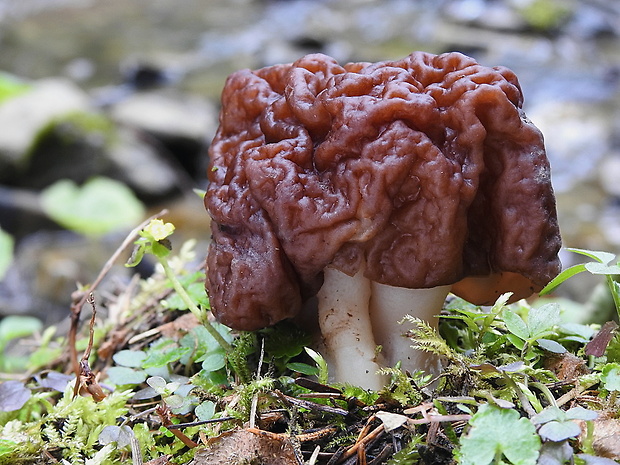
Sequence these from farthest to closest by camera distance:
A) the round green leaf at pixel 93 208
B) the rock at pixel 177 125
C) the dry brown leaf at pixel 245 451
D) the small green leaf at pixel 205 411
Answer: the rock at pixel 177 125 < the round green leaf at pixel 93 208 < the small green leaf at pixel 205 411 < the dry brown leaf at pixel 245 451

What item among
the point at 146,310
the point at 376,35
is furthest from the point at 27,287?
the point at 376,35

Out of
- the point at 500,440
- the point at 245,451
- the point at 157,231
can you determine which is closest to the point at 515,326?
the point at 500,440

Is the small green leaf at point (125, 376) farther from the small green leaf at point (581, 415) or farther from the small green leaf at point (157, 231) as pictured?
the small green leaf at point (581, 415)

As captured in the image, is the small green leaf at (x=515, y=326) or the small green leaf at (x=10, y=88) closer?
the small green leaf at (x=515, y=326)

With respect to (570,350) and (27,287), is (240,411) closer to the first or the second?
(570,350)

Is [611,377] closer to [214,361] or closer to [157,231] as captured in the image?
[214,361]

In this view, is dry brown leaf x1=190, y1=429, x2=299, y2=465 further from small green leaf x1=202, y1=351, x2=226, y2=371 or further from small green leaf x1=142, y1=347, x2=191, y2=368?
small green leaf x1=142, y1=347, x2=191, y2=368

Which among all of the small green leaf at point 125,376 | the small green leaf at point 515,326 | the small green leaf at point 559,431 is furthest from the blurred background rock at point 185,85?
the small green leaf at point 559,431
